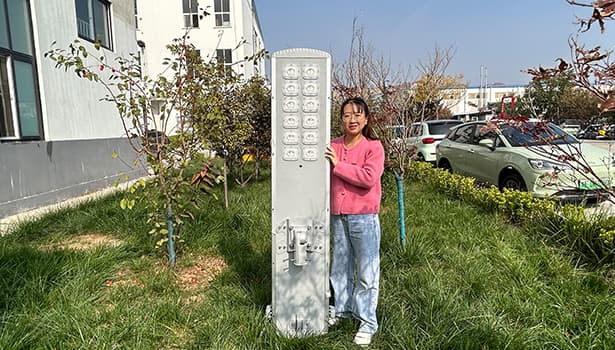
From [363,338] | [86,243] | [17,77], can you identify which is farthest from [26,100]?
[363,338]

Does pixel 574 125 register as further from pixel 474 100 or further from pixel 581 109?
pixel 474 100

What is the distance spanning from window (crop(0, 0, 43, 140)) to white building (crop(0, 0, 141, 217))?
1 centimetres

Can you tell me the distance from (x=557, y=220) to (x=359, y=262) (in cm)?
287

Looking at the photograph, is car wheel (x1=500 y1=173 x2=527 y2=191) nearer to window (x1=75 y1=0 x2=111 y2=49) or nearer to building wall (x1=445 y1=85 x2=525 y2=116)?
building wall (x1=445 y1=85 x2=525 y2=116)

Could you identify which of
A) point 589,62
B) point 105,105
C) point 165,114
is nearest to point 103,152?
point 105,105

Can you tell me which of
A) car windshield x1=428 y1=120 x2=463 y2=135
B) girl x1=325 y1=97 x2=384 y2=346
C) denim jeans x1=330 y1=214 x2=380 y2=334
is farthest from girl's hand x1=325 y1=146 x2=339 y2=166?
car windshield x1=428 y1=120 x2=463 y2=135

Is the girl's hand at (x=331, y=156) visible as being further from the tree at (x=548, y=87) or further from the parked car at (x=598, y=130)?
the parked car at (x=598, y=130)

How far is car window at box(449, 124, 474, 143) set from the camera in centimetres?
725

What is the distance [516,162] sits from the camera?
5578mm

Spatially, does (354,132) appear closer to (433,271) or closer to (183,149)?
(433,271)

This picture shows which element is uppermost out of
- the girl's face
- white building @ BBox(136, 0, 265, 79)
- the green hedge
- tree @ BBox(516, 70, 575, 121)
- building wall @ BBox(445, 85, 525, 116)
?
white building @ BBox(136, 0, 265, 79)

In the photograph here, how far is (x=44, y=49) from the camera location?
684 centimetres

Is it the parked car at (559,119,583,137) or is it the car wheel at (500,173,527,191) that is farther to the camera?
the car wheel at (500,173,527,191)

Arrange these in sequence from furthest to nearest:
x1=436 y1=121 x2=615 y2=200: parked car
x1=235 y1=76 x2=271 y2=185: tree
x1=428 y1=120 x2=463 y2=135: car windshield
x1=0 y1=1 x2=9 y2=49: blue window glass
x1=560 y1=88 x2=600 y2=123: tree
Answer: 1. x1=428 y1=120 x2=463 y2=135: car windshield
2. x1=235 y1=76 x2=271 y2=185: tree
3. x1=0 y1=1 x2=9 y2=49: blue window glass
4. x1=436 y1=121 x2=615 y2=200: parked car
5. x1=560 y1=88 x2=600 y2=123: tree
